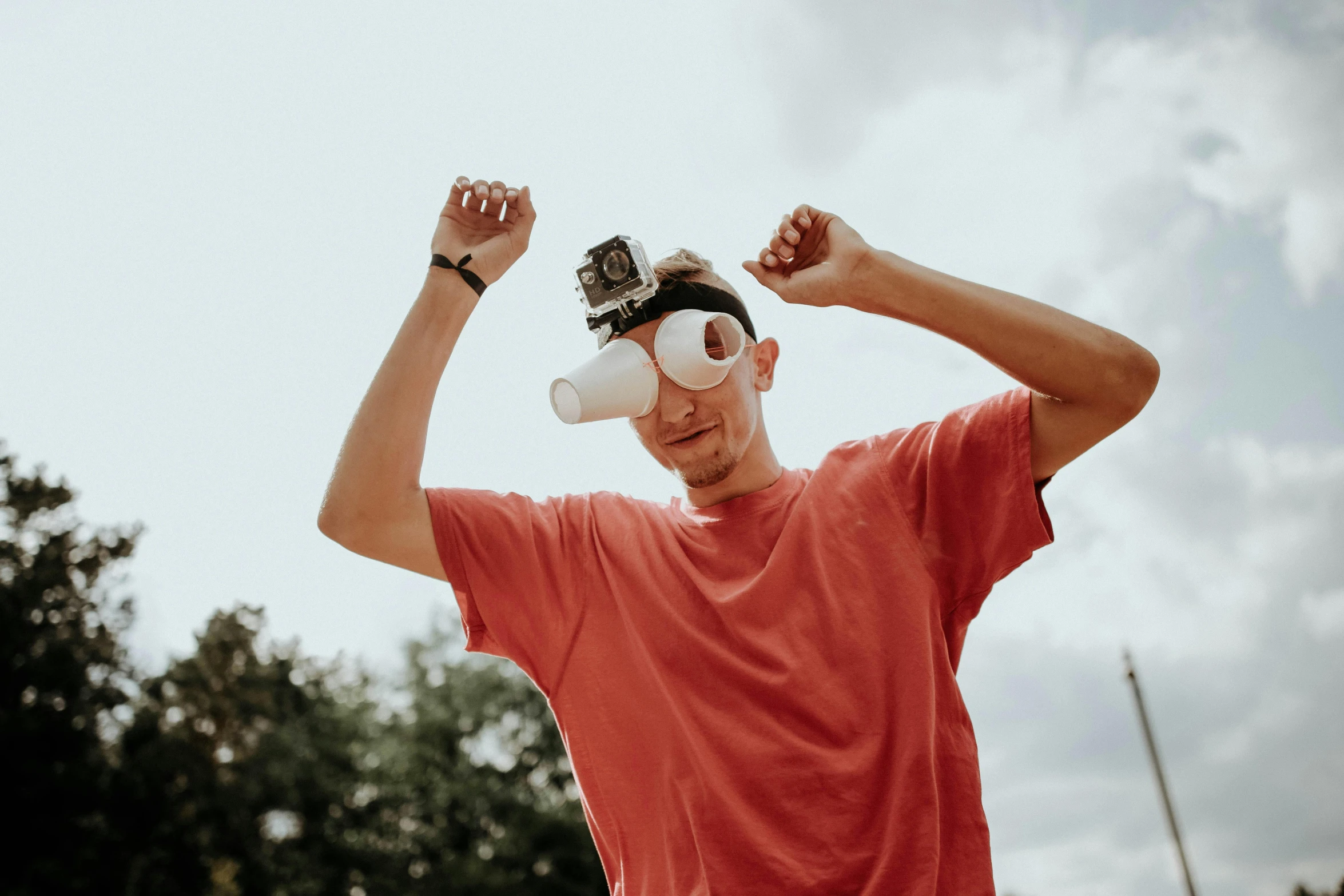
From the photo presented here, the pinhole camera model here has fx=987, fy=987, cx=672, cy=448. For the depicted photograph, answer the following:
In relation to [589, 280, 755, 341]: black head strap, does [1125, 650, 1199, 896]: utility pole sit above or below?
above

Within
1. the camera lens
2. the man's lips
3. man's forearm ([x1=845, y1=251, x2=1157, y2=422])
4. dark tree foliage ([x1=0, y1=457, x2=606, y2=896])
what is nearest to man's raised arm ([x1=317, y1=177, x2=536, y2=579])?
the camera lens

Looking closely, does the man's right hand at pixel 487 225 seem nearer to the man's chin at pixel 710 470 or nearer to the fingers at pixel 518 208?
the fingers at pixel 518 208

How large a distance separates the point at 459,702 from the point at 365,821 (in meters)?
3.89

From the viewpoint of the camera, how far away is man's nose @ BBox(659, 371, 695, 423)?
2.42 meters

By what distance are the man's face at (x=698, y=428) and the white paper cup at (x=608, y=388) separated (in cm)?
6

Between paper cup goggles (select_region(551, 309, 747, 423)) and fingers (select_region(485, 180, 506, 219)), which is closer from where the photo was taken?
paper cup goggles (select_region(551, 309, 747, 423))

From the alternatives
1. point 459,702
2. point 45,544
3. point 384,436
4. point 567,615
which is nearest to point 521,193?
point 384,436

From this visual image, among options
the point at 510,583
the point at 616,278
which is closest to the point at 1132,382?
the point at 616,278

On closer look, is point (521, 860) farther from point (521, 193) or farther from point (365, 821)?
point (521, 193)

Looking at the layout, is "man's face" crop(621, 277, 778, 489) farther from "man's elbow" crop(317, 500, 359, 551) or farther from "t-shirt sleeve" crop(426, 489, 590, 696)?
"man's elbow" crop(317, 500, 359, 551)

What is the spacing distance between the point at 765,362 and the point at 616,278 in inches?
20.0

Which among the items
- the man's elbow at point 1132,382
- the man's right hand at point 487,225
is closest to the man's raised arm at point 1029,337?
the man's elbow at point 1132,382

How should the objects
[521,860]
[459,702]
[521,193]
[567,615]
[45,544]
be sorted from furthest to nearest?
[459,702] < [521,860] < [45,544] < [521,193] < [567,615]

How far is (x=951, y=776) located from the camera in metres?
1.99
